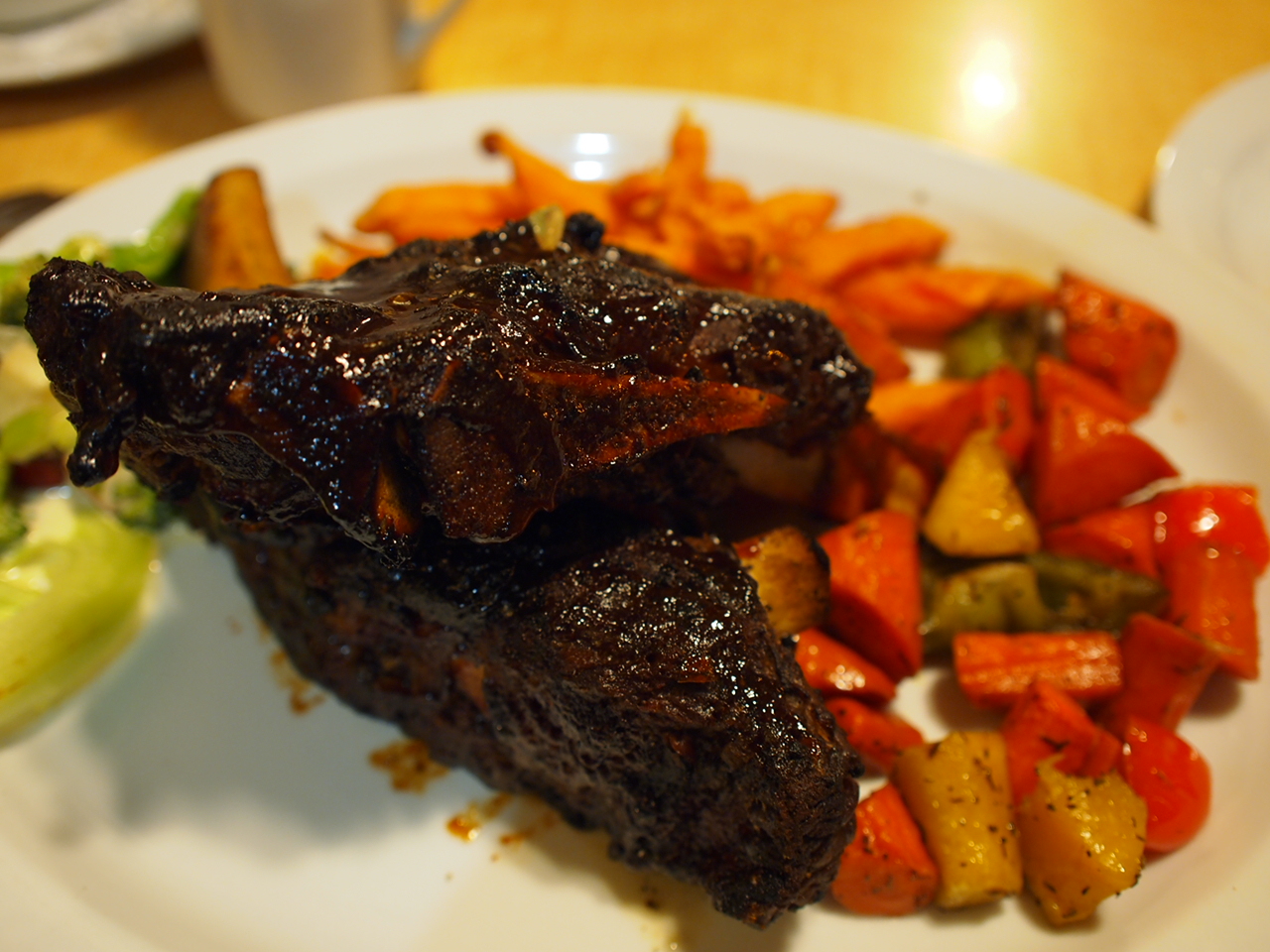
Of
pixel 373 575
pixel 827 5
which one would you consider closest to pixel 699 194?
pixel 373 575

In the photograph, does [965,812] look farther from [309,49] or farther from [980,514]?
[309,49]

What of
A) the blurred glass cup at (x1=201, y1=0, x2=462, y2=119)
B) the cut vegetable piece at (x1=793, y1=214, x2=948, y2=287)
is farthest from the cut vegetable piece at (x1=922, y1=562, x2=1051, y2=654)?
the blurred glass cup at (x1=201, y1=0, x2=462, y2=119)

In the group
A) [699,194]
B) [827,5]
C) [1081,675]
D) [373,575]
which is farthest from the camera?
[827,5]

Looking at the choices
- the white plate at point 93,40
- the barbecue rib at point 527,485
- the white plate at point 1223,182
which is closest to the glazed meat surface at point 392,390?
the barbecue rib at point 527,485

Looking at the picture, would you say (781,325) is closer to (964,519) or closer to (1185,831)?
(964,519)

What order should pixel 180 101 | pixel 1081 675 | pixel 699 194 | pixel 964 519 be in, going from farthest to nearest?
pixel 180 101 → pixel 699 194 → pixel 964 519 → pixel 1081 675

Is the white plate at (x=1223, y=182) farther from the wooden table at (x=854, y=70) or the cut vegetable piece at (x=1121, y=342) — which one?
the cut vegetable piece at (x=1121, y=342)
